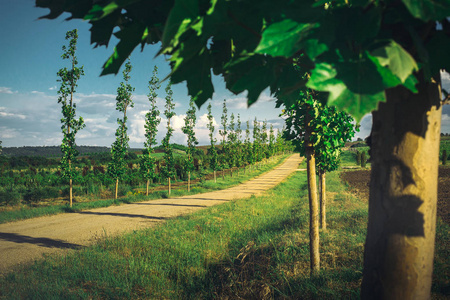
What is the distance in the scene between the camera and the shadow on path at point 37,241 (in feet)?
26.7

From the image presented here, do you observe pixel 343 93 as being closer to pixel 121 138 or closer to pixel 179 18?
pixel 179 18

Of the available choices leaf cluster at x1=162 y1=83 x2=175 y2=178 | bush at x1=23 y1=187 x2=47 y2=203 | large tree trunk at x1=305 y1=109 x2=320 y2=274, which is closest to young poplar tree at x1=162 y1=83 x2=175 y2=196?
leaf cluster at x1=162 y1=83 x2=175 y2=178

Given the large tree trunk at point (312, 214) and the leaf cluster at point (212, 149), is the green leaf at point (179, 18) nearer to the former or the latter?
the large tree trunk at point (312, 214)

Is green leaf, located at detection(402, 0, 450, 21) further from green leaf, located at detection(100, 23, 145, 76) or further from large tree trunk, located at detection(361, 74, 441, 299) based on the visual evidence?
green leaf, located at detection(100, 23, 145, 76)

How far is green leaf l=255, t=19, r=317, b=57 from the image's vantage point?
0.81 meters

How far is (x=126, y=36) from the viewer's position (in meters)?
1.16

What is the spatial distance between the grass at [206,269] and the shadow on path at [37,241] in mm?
2033

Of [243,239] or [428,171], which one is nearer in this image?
[428,171]

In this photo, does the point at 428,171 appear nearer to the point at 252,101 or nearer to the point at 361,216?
the point at 252,101

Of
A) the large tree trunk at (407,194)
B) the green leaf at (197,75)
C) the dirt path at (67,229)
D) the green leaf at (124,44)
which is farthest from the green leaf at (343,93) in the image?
the dirt path at (67,229)

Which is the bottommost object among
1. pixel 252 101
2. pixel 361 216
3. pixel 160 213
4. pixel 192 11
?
pixel 160 213

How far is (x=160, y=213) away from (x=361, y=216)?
374 inches

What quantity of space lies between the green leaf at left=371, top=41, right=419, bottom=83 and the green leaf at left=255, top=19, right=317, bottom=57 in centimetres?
24

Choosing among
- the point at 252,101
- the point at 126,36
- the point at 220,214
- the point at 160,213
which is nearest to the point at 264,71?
the point at 252,101
